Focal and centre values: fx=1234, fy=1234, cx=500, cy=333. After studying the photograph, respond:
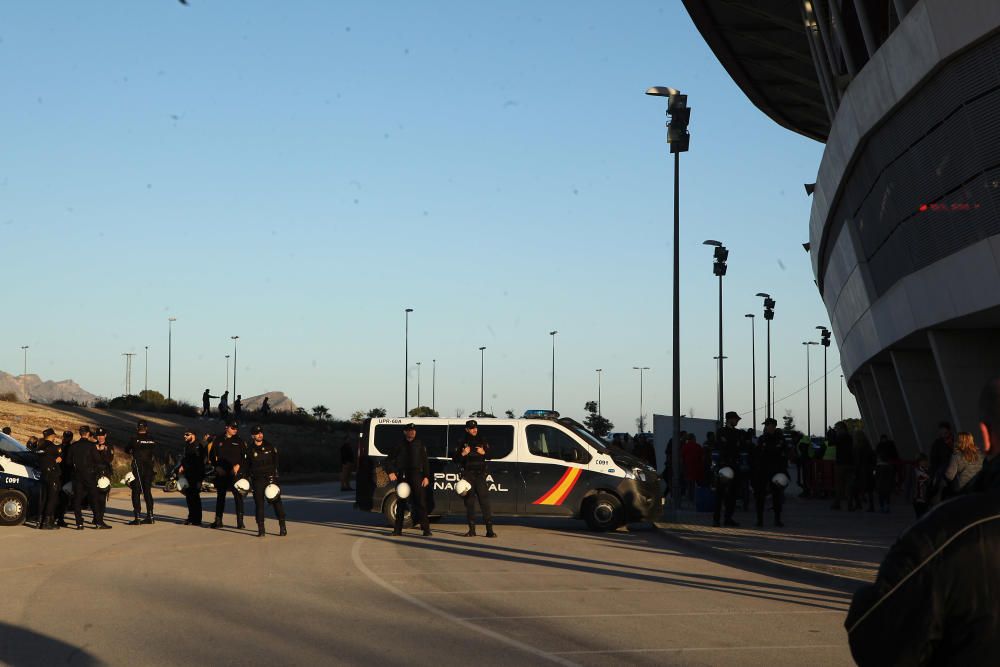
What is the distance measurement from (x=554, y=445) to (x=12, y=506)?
9749mm

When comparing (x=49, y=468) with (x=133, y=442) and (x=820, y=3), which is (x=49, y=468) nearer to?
(x=133, y=442)

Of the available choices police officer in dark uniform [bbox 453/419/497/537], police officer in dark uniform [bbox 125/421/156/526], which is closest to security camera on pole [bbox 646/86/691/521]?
police officer in dark uniform [bbox 453/419/497/537]

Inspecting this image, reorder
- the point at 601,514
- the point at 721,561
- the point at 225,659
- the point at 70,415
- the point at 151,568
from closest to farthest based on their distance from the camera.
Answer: the point at 225,659 < the point at 151,568 < the point at 721,561 < the point at 601,514 < the point at 70,415

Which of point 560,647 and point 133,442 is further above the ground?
point 133,442

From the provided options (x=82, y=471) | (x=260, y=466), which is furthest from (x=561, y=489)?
(x=82, y=471)

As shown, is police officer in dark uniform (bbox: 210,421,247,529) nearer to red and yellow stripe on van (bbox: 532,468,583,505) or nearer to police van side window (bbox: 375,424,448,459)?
police van side window (bbox: 375,424,448,459)

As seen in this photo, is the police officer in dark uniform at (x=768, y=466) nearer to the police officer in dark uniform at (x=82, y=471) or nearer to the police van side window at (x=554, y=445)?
the police van side window at (x=554, y=445)

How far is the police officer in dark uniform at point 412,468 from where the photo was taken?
19.4 metres

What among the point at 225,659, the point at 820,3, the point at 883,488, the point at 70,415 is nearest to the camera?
the point at 225,659

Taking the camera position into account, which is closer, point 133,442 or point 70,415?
point 133,442

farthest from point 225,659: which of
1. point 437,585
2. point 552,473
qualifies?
point 552,473

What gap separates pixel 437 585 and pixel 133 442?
458 inches

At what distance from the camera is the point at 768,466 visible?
842 inches

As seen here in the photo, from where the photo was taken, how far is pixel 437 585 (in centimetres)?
1311
